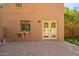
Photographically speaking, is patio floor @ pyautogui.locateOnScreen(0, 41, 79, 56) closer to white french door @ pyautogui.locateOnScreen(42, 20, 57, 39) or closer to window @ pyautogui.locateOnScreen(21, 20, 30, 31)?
white french door @ pyautogui.locateOnScreen(42, 20, 57, 39)

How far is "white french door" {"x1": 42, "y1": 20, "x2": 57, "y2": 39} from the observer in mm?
13023

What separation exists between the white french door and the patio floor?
→ 232 mm

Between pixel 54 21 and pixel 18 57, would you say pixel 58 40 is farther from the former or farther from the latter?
pixel 18 57

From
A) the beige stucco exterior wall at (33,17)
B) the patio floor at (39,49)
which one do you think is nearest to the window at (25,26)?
the beige stucco exterior wall at (33,17)

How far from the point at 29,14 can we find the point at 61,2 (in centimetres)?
127

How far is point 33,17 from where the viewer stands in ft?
43.7

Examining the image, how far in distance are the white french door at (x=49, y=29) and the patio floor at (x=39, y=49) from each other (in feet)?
0.76

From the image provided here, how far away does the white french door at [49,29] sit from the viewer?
513 inches

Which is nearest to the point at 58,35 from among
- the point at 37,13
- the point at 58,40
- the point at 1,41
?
the point at 58,40

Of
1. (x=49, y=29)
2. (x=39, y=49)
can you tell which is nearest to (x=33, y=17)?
(x=49, y=29)

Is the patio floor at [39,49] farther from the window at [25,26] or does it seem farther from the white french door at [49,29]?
the window at [25,26]

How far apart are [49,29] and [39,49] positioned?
28.6 inches

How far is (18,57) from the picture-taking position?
1212 centimetres

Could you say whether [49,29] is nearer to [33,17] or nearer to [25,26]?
[33,17]
